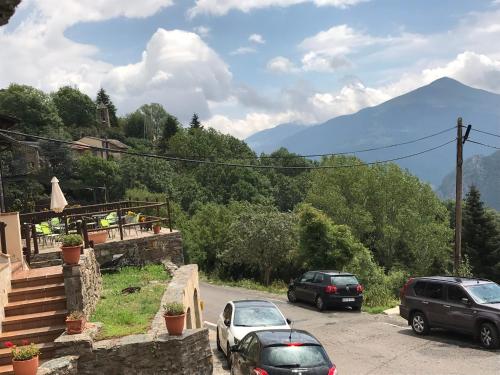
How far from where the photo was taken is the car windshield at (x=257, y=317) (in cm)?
1180

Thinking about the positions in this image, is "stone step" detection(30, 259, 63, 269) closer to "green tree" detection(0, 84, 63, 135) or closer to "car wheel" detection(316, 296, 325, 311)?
"car wheel" detection(316, 296, 325, 311)

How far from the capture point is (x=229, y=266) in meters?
38.9

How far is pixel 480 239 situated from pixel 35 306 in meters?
46.6

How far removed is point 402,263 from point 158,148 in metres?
60.4

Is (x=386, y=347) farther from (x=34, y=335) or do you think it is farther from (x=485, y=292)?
(x=34, y=335)

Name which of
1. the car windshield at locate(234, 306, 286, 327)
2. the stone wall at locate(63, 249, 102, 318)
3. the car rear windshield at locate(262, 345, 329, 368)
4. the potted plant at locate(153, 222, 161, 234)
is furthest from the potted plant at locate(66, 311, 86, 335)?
the potted plant at locate(153, 222, 161, 234)

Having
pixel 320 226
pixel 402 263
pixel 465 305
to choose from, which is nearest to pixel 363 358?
pixel 465 305

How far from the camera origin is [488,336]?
1220 centimetres

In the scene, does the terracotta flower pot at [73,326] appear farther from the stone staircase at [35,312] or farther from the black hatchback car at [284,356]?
the black hatchback car at [284,356]

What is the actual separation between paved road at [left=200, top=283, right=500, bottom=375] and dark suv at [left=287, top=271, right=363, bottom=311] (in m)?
0.47

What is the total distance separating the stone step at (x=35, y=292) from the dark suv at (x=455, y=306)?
32.9 ft

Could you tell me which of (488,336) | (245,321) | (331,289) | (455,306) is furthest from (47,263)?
(488,336)

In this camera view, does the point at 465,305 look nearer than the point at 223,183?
Yes

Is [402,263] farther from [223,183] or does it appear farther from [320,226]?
[223,183]
